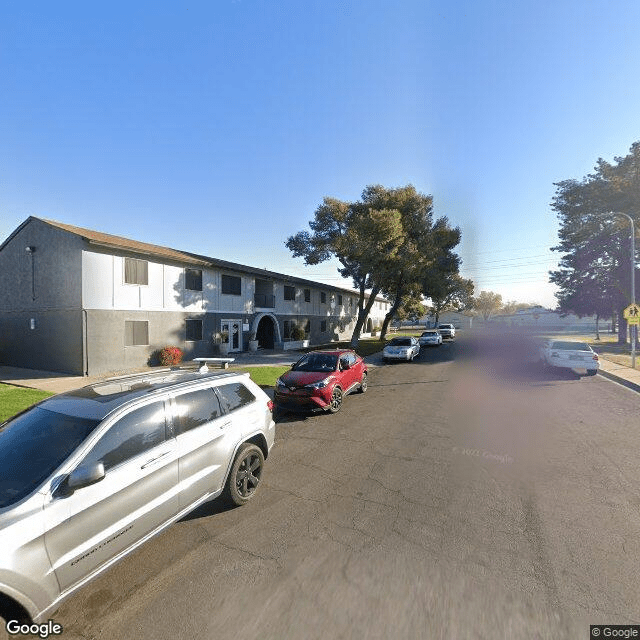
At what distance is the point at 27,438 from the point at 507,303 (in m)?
137

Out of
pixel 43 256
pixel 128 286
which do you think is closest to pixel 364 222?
pixel 128 286

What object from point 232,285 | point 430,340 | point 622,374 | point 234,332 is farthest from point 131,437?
point 430,340

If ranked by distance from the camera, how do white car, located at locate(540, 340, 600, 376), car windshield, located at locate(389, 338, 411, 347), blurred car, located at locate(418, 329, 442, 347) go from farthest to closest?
blurred car, located at locate(418, 329, 442, 347)
car windshield, located at locate(389, 338, 411, 347)
white car, located at locate(540, 340, 600, 376)

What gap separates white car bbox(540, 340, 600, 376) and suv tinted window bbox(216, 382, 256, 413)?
1511cm

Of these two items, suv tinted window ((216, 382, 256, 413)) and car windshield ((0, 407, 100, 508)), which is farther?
suv tinted window ((216, 382, 256, 413))

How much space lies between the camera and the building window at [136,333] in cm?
1700

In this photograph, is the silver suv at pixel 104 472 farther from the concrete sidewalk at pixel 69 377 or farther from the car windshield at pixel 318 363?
the concrete sidewalk at pixel 69 377

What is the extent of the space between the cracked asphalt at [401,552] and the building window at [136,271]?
46.6 feet

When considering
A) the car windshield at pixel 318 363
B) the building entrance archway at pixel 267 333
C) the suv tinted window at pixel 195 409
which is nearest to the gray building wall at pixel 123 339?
the building entrance archway at pixel 267 333

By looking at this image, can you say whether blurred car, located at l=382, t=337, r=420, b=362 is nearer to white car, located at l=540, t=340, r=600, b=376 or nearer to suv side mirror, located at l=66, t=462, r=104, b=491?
white car, located at l=540, t=340, r=600, b=376

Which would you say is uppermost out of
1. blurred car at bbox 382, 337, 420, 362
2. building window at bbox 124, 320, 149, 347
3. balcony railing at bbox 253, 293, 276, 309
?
balcony railing at bbox 253, 293, 276, 309

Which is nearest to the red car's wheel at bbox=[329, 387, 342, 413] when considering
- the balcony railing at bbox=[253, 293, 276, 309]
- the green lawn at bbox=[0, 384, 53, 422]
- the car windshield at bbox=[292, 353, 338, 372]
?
the car windshield at bbox=[292, 353, 338, 372]

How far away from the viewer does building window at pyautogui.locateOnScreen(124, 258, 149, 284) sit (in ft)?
56.1

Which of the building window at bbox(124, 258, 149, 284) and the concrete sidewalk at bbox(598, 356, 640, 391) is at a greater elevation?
the building window at bbox(124, 258, 149, 284)
